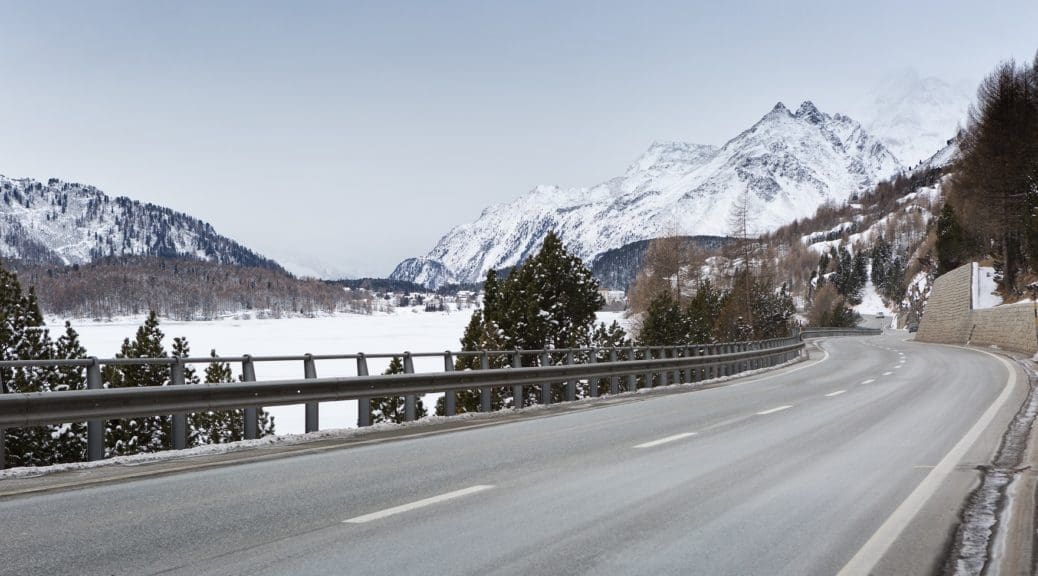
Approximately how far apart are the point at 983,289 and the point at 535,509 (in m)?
61.9

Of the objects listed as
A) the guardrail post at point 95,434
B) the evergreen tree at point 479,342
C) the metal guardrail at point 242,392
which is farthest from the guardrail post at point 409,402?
the evergreen tree at point 479,342

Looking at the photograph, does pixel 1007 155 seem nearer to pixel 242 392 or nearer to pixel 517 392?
pixel 517 392

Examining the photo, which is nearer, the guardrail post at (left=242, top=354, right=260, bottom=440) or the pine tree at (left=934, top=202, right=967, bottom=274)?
the guardrail post at (left=242, top=354, right=260, bottom=440)

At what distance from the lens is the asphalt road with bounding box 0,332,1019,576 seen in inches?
196

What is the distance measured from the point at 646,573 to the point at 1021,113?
64145 millimetres

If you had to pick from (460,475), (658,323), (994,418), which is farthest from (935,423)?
(658,323)

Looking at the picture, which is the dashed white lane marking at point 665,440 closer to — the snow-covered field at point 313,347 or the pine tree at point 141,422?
the pine tree at point 141,422

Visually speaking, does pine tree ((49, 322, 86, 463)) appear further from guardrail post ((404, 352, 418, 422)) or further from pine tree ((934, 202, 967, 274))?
pine tree ((934, 202, 967, 274))

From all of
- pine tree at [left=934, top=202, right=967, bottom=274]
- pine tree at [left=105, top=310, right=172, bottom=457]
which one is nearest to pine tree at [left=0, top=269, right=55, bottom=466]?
pine tree at [left=105, top=310, right=172, bottom=457]

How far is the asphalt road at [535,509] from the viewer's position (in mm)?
4973

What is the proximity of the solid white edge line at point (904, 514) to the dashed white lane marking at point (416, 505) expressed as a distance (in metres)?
3.01

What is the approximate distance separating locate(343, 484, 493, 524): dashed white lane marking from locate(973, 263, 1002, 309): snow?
195ft

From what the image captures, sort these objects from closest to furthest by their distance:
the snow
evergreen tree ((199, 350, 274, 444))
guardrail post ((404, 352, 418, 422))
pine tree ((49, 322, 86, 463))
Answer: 1. guardrail post ((404, 352, 418, 422))
2. pine tree ((49, 322, 86, 463))
3. evergreen tree ((199, 350, 274, 444))
4. the snow

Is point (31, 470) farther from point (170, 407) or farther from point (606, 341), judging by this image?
point (606, 341)
